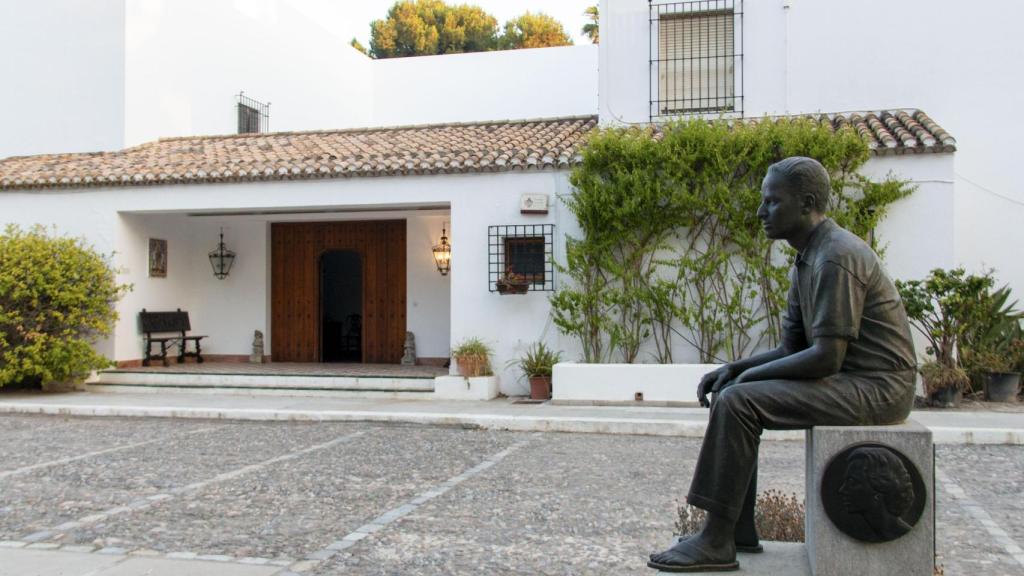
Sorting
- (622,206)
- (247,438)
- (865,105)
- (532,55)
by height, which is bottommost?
(247,438)

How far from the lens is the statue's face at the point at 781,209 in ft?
11.9

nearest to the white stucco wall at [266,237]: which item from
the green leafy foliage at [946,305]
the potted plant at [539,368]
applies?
the potted plant at [539,368]

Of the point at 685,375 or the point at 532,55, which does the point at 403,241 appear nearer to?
the point at 685,375

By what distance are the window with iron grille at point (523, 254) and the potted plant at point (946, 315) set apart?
189 inches

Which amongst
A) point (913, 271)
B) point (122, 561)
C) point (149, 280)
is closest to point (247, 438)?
point (122, 561)

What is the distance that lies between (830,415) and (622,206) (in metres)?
9.02

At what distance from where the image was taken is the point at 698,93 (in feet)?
47.2

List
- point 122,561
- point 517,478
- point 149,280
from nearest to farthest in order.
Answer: point 122,561 < point 517,478 < point 149,280

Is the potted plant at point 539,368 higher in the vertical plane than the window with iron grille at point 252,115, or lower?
lower

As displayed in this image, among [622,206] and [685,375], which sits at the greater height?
[622,206]

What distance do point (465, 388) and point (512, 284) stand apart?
1.67 m

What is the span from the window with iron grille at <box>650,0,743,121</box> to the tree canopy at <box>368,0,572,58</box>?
69.4 ft

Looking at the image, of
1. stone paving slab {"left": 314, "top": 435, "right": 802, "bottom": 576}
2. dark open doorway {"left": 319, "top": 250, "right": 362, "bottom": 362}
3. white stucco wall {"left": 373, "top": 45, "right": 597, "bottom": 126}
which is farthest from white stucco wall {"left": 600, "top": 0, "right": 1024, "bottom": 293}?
white stucco wall {"left": 373, "top": 45, "right": 597, "bottom": 126}

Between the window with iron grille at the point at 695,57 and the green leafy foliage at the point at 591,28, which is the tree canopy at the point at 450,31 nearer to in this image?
the green leafy foliage at the point at 591,28
